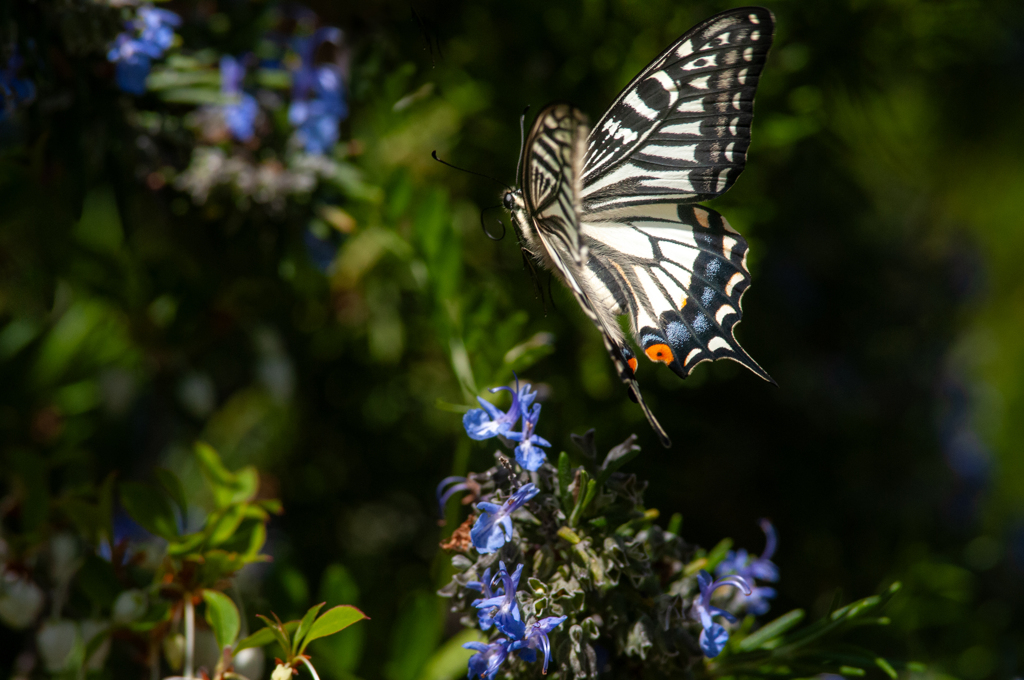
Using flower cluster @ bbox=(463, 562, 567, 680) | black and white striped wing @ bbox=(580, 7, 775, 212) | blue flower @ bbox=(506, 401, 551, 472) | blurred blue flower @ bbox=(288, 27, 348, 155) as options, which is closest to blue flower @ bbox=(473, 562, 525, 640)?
flower cluster @ bbox=(463, 562, 567, 680)

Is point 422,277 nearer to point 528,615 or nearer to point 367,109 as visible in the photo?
point 367,109

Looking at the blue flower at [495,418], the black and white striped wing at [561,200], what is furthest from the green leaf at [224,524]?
the black and white striped wing at [561,200]

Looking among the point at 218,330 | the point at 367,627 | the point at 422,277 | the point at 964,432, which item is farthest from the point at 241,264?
the point at 964,432

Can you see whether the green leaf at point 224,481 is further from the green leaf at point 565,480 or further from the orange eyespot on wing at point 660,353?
the orange eyespot on wing at point 660,353

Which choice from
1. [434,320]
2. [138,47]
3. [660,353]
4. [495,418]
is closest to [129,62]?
[138,47]

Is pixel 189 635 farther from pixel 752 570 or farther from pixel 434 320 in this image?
pixel 752 570

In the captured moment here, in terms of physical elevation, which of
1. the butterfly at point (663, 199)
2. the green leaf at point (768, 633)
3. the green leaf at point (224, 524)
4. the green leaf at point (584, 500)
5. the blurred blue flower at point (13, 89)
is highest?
the blurred blue flower at point (13, 89)
